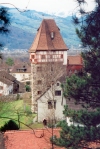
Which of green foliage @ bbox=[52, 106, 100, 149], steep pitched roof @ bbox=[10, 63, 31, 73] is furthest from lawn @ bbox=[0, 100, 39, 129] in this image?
steep pitched roof @ bbox=[10, 63, 31, 73]

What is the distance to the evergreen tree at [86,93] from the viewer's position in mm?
12578

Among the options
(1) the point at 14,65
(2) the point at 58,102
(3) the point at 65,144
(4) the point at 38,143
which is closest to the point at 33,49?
(2) the point at 58,102

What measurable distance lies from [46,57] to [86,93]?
22.4 meters

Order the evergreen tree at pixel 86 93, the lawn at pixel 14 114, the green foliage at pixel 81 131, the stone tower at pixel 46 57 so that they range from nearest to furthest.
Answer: the evergreen tree at pixel 86 93 < the green foliage at pixel 81 131 < the lawn at pixel 14 114 < the stone tower at pixel 46 57

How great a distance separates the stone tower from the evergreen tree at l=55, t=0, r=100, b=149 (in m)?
19.8

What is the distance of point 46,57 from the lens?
3569cm

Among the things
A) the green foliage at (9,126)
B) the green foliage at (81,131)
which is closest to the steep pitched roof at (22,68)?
the green foliage at (9,126)

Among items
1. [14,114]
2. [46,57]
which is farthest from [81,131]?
[46,57]

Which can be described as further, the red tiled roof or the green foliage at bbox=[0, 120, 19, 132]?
the red tiled roof

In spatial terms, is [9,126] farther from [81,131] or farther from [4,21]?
[4,21]

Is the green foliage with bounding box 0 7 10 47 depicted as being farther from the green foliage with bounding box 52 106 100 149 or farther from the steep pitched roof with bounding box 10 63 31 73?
the steep pitched roof with bounding box 10 63 31 73

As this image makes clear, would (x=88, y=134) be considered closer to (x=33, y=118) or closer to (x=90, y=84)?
(x=90, y=84)

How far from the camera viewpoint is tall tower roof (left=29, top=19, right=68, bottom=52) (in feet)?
118

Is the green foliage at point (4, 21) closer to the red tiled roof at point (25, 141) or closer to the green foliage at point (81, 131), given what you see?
the green foliage at point (81, 131)
